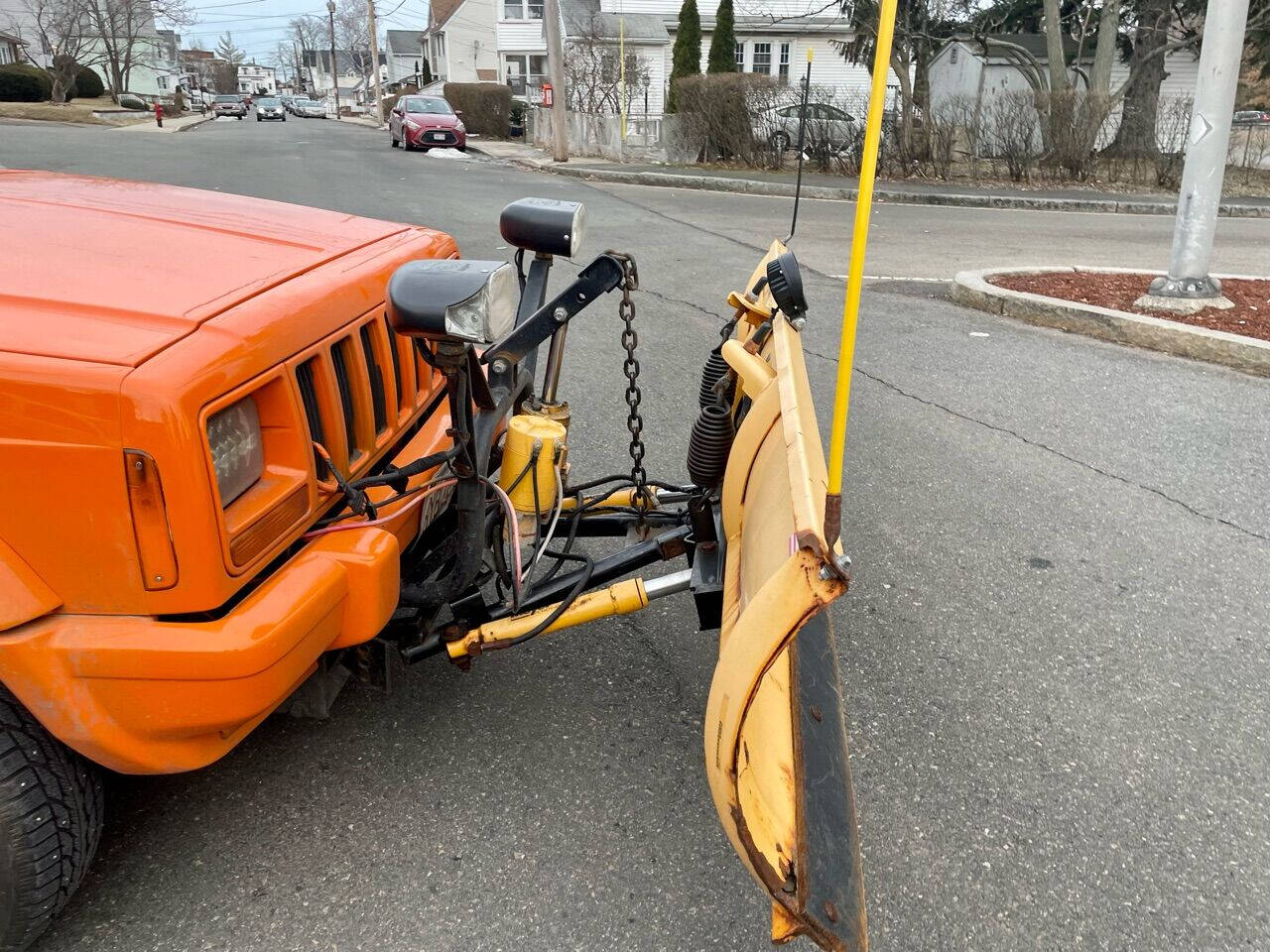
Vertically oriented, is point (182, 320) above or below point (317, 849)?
above

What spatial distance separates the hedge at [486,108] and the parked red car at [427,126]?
6436mm

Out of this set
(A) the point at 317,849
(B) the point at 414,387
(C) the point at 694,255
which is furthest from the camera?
(C) the point at 694,255

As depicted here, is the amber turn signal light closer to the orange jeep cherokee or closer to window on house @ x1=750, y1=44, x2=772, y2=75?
the orange jeep cherokee

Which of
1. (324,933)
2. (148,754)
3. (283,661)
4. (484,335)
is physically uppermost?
(484,335)

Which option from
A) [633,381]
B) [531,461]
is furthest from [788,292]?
[531,461]

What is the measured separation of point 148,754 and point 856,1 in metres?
26.7

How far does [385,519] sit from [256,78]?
16832 centimetres

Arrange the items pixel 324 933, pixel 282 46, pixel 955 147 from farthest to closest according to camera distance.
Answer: pixel 282 46
pixel 955 147
pixel 324 933

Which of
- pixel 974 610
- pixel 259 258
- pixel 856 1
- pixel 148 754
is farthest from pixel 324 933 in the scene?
pixel 856 1

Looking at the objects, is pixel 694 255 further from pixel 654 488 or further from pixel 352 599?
pixel 352 599

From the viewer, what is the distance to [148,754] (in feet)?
6.70

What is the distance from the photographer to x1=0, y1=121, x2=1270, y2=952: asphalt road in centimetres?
228

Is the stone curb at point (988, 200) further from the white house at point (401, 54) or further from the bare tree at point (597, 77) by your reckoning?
the white house at point (401, 54)

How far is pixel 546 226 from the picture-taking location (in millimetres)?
3115
